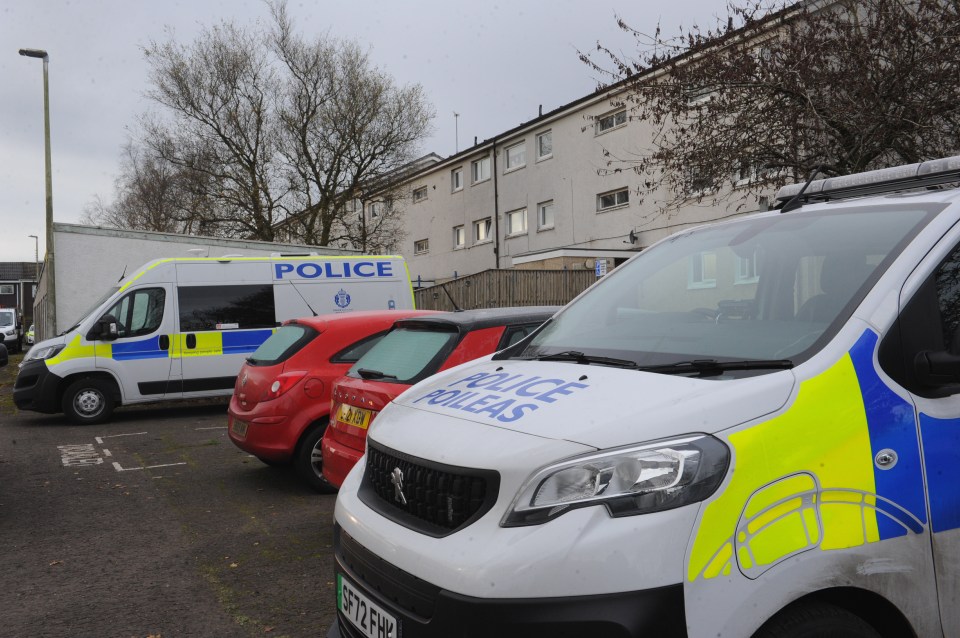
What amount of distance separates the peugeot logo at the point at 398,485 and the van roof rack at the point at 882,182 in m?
2.06

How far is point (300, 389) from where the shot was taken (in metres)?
6.74

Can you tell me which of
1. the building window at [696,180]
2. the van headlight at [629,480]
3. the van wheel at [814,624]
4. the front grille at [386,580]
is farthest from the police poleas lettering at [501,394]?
the building window at [696,180]

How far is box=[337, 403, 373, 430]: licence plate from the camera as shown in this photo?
491 centimetres

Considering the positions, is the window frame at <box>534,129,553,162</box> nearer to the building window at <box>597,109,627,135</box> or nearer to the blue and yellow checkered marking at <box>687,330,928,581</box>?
the building window at <box>597,109,627,135</box>

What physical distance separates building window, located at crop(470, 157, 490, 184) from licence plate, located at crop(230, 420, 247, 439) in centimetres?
2692

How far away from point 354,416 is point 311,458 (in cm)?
199

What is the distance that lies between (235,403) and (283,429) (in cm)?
88

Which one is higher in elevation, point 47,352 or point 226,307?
point 226,307

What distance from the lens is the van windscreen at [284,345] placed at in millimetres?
6973

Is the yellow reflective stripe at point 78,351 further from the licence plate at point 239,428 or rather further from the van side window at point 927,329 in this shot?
Answer: the van side window at point 927,329

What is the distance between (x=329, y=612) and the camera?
418 centimetres

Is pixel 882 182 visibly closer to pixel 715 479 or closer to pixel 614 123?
pixel 715 479

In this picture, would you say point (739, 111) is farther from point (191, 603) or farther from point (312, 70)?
point (312, 70)

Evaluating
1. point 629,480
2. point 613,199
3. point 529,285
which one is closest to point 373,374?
point 629,480
